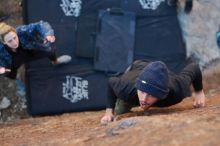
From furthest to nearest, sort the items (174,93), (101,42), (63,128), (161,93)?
(101,42)
(63,128)
(174,93)
(161,93)

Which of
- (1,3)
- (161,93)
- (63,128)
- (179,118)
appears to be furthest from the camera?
(1,3)

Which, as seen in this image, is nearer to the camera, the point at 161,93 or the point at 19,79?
the point at 161,93

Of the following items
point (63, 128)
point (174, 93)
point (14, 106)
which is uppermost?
point (174, 93)

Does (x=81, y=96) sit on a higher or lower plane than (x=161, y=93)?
lower

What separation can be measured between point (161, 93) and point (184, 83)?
36 centimetres

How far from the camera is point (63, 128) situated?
12.6 feet

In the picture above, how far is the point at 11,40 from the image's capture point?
4.08 m

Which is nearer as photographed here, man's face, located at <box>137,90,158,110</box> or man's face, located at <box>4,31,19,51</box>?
man's face, located at <box>137,90,158,110</box>

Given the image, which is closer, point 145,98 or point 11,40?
point 145,98

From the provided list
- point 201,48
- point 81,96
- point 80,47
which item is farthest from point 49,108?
point 201,48

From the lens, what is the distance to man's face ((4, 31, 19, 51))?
4055 millimetres

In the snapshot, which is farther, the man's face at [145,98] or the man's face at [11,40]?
the man's face at [11,40]

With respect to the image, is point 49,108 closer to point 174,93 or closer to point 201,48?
point 201,48

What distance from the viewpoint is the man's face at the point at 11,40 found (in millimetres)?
4055
